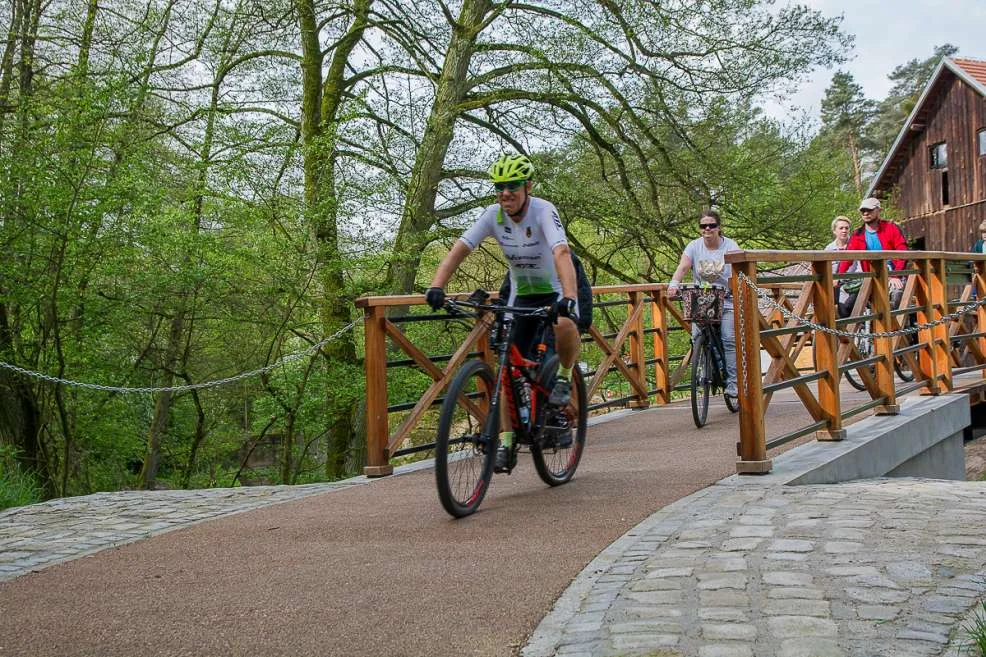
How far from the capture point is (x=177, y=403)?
20.2 metres

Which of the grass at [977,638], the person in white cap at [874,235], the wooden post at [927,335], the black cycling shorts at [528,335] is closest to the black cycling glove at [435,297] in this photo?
the black cycling shorts at [528,335]

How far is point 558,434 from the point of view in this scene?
661 cm

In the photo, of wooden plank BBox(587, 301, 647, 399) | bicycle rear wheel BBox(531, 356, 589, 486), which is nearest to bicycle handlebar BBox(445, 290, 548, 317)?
bicycle rear wheel BBox(531, 356, 589, 486)

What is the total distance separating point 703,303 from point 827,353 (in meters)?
1.92

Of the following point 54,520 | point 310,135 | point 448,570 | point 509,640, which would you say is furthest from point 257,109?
point 509,640

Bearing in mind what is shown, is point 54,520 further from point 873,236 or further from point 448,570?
point 873,236

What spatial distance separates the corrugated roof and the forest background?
746 inches

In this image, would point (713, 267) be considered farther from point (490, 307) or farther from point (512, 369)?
point (490, 307)

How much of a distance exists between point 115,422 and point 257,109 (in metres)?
Answer: 5.37

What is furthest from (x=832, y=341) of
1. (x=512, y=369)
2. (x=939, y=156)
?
(x=939, y=156)

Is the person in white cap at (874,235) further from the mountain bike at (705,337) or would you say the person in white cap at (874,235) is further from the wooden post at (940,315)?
the mountain bike at (705,337)

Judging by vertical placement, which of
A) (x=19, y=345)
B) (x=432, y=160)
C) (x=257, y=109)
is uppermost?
(x=257, y=109)

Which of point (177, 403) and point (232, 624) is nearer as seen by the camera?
point (232, 624)

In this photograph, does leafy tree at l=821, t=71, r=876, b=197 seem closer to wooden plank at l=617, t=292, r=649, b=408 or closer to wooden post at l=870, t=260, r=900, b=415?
wooden plank at l=617, t=292, r=649, b=408
